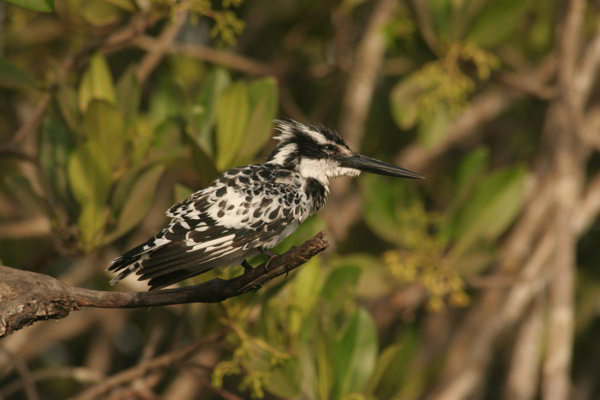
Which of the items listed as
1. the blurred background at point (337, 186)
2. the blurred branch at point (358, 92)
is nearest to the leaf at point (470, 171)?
the blurred background at point (337, 186)

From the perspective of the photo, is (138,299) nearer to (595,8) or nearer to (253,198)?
(253,198)

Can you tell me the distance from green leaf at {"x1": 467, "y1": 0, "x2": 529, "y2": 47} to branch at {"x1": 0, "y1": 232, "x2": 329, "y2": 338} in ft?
7.38

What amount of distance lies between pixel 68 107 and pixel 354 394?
1.65m

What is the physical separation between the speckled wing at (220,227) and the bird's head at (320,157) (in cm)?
27

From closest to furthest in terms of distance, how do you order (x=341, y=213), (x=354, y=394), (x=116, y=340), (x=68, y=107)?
(x=354, y=394)
(x=68, y=107)
(x=341, y=213)
(x=116, y=340)

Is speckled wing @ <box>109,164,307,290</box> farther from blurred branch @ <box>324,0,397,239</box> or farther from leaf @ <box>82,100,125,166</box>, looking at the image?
blurred branch @ <box>324,0,397,239</box>

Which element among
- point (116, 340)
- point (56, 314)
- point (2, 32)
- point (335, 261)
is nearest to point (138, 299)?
point (56, 314)

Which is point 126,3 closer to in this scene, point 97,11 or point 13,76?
point 13,76

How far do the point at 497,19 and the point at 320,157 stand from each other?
4.07ft

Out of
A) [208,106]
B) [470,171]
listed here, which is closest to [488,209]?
[470,171]

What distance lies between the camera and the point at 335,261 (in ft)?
15.0

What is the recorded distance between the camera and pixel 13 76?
11.9ft

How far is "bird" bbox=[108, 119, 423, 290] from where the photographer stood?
3260 millimetres

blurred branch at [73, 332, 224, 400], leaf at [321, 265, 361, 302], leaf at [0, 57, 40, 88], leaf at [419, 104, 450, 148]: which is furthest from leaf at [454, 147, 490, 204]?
leaf at [0, 57, 40, 88]
